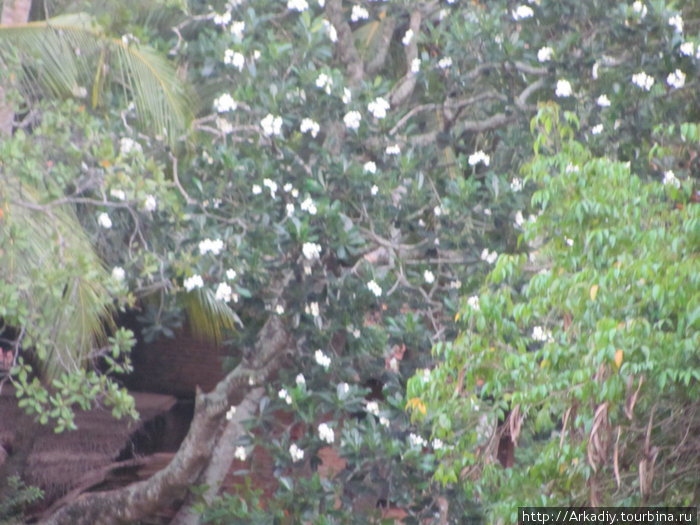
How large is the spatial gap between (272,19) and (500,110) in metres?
1.73

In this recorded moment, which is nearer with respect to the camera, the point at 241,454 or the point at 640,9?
the point at 640,9

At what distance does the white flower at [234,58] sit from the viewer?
591 cm

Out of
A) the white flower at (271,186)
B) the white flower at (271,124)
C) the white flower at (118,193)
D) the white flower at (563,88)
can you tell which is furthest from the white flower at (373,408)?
the white flower at (563,88)

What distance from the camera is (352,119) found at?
584cm

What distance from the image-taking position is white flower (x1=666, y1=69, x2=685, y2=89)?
18.4 ft

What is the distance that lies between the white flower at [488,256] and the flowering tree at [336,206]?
13mm

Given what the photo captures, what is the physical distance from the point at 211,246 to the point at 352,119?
1235mm

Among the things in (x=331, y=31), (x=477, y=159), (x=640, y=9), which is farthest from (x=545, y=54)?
(x=331, y=31)

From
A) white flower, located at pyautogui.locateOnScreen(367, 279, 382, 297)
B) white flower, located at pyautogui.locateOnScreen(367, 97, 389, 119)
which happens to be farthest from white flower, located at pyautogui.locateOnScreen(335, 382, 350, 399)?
white flower, located at pyautogui.locateOnScreen(367, 97, 389, 119)

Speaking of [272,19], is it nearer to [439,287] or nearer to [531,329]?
[439,287]

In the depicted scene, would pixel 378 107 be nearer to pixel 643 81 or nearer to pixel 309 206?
pixel 309 206

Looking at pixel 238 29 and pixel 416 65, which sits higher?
pixel 238 29

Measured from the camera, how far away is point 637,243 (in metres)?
3.60

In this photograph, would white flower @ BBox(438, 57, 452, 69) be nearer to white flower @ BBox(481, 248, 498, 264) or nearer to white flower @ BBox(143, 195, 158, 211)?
white flower @ BBox(481, 248, 498, 264)
